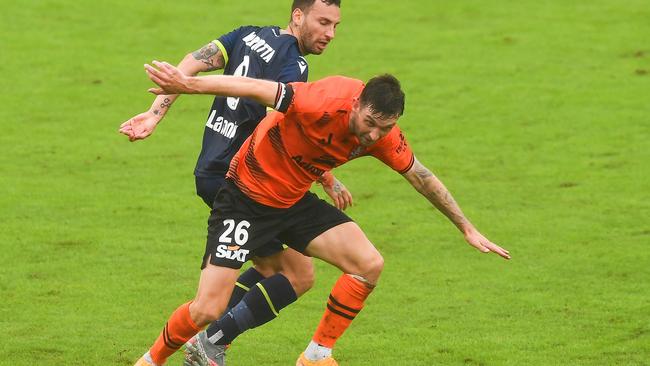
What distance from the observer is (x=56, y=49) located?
20.4 m

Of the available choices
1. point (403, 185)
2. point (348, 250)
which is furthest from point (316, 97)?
point (403, 185)

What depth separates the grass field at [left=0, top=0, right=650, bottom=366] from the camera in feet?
34.9

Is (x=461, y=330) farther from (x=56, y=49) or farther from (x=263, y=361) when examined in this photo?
(x=56, y=49)

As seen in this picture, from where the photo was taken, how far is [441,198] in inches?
358

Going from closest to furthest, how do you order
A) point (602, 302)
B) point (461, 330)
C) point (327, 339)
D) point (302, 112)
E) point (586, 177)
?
point (302, 112), point (327, 339), point (461, 330), point (602, 302), point (586, 177)

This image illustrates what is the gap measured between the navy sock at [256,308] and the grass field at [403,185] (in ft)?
1.80

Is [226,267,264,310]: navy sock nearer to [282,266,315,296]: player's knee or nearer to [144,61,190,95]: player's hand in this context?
[282,266,315,296]: player's knee

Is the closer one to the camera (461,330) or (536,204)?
(461,330)

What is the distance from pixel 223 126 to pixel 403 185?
21.3 ft

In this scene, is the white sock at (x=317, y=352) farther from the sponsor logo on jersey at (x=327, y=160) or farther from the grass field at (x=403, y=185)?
the sponsor logo on jersey at (x=327, y=160)

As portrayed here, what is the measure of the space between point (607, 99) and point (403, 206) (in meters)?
5.19

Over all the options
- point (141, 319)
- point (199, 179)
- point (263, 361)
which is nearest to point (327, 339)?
point (263, 361)

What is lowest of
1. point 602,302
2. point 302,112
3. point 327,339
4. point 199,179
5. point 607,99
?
point 607,99

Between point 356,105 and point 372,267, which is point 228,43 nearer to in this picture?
point 356,105
